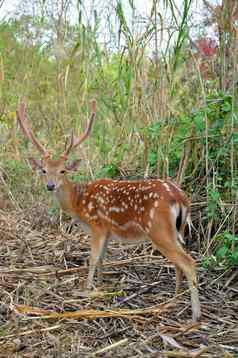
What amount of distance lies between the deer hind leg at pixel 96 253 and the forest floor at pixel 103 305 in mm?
99

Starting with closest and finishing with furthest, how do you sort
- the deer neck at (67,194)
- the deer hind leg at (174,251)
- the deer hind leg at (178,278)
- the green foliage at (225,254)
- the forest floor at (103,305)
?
the forest floor at (103,305), the deer hind leg at (174,251), the deer hind leg at (178,278), the green foliage at (225,254), the deer neck at (67,194)

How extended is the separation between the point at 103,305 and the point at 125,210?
0.72 m

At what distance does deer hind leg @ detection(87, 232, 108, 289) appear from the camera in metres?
4.75

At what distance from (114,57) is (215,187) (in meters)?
2.00

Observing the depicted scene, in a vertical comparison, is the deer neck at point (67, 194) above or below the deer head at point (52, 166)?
below

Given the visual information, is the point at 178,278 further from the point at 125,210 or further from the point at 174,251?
the point at 125,210

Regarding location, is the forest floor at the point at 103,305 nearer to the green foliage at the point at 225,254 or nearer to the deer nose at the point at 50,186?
the green foliage at the point at 225,254

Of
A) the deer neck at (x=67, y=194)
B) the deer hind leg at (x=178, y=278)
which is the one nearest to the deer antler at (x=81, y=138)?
the deer neck at (x=67, y=194)

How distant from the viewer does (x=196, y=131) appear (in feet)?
17.7

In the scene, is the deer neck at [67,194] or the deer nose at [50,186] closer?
the deer nose at [50,186]

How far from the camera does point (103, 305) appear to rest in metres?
4.34

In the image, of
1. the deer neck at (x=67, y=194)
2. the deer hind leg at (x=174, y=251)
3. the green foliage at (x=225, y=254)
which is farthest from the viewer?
the deer neck at (x=67, y=194)

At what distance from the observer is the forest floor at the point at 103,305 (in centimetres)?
375

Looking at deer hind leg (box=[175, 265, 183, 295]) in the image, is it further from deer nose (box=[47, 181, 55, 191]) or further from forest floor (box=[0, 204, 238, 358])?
deer nose (box=[47, 181, 55, 191])
